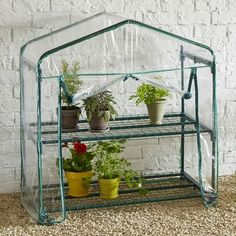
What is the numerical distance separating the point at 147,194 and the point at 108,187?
28 centimetres

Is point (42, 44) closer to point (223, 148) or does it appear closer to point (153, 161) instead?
point (153, 161)

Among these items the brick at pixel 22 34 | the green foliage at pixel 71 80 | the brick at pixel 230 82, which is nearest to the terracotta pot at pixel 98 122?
the green foliage at pixel 71 80

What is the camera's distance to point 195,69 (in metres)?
3.34

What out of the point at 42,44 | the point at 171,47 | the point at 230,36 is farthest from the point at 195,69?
the point at 42,44

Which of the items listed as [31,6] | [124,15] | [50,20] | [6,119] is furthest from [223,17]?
[6,119]

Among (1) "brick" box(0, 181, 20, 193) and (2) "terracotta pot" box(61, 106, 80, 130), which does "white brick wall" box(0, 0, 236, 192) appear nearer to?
(1) "brick" box(0, 181, 20, 193)

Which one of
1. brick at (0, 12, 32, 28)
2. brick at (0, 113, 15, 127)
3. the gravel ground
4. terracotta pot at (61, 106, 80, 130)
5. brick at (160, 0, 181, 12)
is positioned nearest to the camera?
the gravel ground

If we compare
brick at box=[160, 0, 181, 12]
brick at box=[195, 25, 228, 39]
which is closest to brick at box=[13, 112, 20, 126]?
brick at box=[160, 0, 181, 12]

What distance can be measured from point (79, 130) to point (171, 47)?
0.64m

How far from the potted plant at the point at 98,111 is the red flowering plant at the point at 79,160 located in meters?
0.18

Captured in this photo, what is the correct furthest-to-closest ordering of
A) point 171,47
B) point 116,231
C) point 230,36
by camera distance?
1. point 230,36
2. point 171,47
3. point 116,231

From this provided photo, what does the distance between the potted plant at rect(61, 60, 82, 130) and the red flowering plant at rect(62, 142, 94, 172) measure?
184 millimetres

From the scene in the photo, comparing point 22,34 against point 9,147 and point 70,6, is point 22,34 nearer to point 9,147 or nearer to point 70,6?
point 70,6

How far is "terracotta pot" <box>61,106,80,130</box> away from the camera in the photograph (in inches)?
125
